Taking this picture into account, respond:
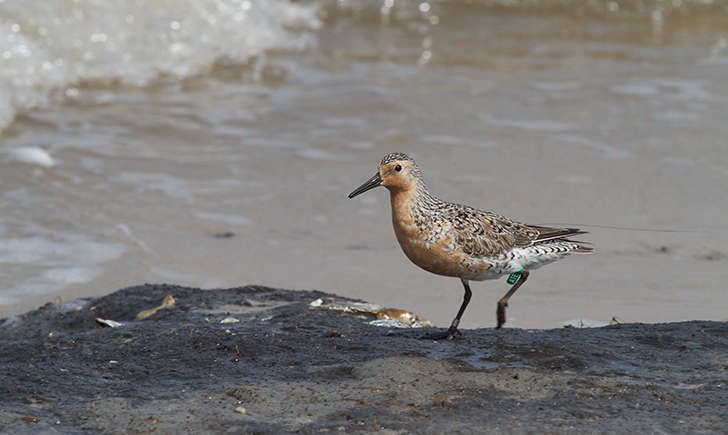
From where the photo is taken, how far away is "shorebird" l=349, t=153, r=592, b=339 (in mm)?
5309

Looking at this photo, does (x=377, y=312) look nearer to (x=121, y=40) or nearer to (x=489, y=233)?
(x=489, y=233)

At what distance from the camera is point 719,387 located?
179 inches

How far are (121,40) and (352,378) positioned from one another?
432 inches

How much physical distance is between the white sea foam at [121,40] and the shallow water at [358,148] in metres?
0.05

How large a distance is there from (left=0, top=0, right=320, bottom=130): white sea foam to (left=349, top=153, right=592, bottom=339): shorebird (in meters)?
7.72

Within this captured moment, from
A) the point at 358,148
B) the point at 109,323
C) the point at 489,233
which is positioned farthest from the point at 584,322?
the point at 358,148

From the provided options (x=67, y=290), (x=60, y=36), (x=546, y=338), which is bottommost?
(x=67, y=290)

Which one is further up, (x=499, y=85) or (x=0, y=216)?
(x=499, y=85)

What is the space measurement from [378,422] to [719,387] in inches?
66.2

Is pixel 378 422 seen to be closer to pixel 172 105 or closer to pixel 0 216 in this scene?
pixel 0 216

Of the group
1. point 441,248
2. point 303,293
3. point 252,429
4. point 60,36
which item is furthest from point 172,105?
point 252,429

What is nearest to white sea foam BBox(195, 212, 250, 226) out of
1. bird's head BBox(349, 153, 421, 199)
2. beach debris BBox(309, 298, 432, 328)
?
beach debris BBox(309, 298, 432, 328)

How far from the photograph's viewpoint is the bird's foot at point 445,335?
5.31 meters

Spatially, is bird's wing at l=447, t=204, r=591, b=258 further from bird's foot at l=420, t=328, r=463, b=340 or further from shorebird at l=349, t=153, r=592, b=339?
bird's foot at l=420, t=328, r=463, b=340
